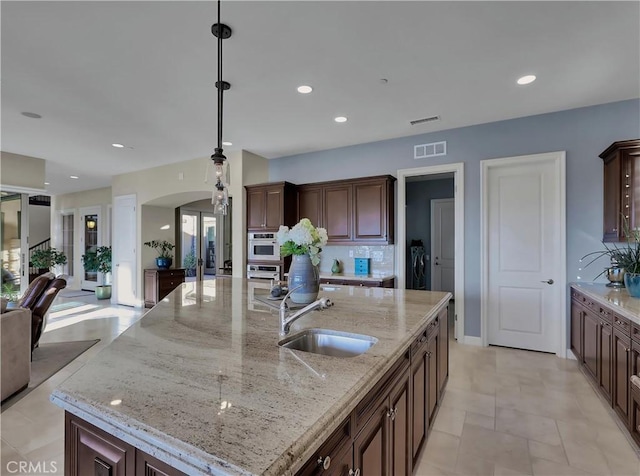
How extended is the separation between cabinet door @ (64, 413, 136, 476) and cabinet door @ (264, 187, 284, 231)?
399 cm

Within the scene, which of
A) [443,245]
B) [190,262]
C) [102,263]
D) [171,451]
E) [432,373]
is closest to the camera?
[171,451]

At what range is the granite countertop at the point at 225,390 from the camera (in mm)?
696

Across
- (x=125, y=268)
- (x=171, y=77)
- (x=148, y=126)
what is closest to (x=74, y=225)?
(x=125, y=268)

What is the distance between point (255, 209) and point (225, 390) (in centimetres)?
443

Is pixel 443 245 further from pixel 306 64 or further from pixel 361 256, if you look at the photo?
pixel 306 64

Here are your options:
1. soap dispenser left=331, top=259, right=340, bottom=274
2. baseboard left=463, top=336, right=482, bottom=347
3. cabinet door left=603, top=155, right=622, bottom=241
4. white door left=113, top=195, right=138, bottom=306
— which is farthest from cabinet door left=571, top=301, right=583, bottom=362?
white door left=113, top=195, right=138, bottom=306

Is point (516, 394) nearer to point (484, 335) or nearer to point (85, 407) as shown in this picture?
point (484, 335)

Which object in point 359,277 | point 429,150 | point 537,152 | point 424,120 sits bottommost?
point 359,277

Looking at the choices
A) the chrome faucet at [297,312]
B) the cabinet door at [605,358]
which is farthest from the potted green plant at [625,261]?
the chrome faucet at [297,312]

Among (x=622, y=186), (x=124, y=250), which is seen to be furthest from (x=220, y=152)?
(x=124, y=250)

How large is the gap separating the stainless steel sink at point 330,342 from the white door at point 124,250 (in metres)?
6.25

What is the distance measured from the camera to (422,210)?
6996 mm

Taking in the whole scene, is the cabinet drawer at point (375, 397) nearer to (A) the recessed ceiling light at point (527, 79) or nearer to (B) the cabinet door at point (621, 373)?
(B) the cabinet door at point (621, 373)

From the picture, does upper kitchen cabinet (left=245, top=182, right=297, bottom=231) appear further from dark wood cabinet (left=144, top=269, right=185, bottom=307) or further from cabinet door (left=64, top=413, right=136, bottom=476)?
cabinet door (left=64, top=413, right=136, bottom=476)
